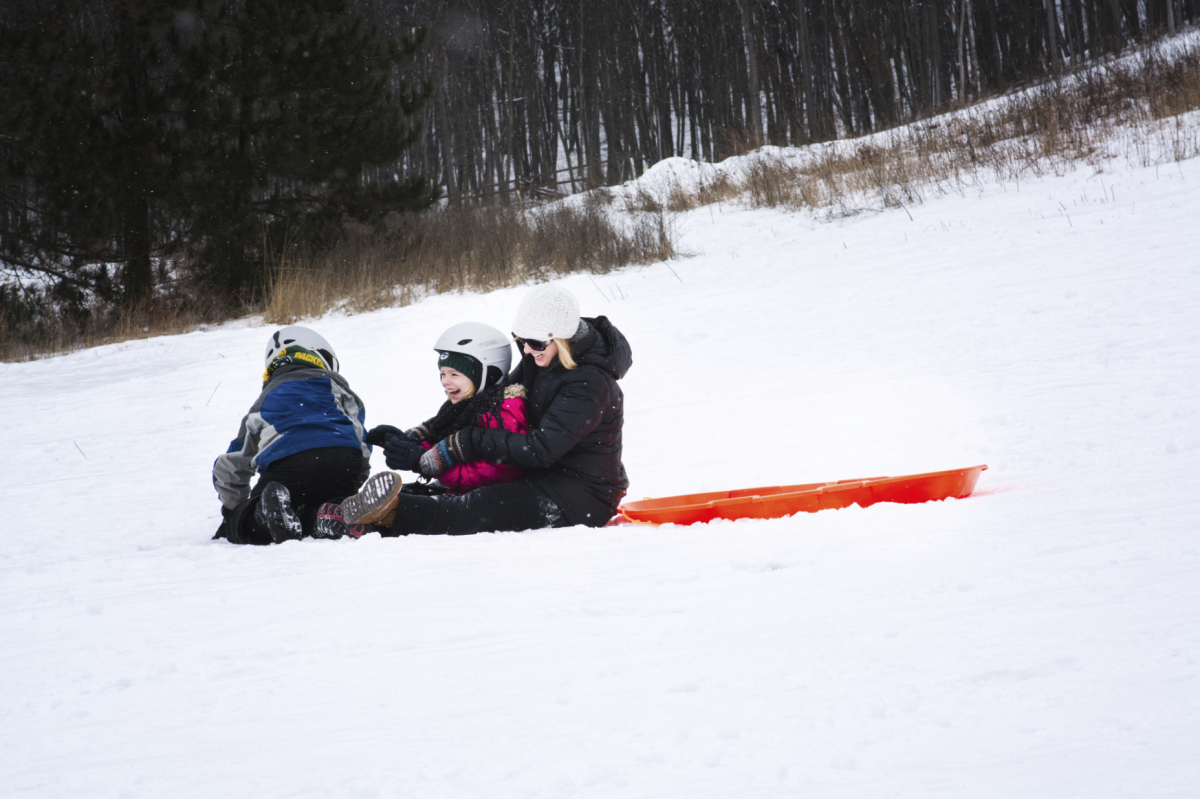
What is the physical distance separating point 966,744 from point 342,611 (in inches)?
59.9

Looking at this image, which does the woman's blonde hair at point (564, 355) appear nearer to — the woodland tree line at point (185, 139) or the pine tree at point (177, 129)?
the woodland tree line at point (185, 139)

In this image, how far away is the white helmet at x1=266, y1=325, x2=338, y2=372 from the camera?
137 inches

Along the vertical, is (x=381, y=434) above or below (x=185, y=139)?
below

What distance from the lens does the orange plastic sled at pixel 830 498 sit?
3.08m

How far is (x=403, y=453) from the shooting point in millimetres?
3271

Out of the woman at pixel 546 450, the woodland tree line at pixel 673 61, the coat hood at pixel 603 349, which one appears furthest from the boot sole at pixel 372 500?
the woodland tree line at pixel 673 61

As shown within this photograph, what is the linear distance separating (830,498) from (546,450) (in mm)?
1046

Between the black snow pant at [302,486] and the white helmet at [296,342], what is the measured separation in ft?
1.43

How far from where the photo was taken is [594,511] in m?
3.23

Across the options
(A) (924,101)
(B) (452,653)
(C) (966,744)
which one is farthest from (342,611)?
(A) (924,101)

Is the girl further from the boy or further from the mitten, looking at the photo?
the boy

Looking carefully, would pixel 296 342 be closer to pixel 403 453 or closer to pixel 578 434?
pixel 403 453

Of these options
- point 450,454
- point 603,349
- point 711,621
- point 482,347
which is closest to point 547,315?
point 603,349

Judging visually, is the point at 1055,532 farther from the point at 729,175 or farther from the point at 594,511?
the point at 729,175
